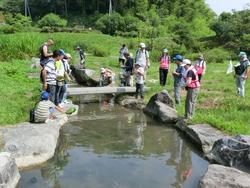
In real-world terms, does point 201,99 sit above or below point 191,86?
below

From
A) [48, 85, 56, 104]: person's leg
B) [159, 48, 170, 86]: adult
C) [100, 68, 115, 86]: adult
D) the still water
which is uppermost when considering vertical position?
[159, 48, 170, 86]: adult

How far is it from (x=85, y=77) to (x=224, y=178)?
1456cm

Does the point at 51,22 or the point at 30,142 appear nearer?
the point at 30,142

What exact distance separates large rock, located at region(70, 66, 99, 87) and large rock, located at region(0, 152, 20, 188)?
1293cm

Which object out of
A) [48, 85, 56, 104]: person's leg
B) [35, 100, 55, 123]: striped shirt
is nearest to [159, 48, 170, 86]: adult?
[48, 85, 56, 104]: person's leg

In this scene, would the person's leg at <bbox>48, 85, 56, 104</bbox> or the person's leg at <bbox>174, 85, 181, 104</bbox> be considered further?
the person's leg at <bbox>174, 85, 181, 104</bbox>

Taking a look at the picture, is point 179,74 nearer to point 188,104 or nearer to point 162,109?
point 162,109

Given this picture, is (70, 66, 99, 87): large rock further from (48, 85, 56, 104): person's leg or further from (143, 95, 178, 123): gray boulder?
(48, 85, 56, 104): person's leg

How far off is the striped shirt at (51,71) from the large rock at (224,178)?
20.2 feet

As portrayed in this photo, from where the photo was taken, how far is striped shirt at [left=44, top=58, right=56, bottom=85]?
1217 centimetres

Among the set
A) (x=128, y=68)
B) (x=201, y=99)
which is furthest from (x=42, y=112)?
(x=128, y=68)

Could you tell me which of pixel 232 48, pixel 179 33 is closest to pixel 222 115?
pixel 232 48

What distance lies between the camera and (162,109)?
13484 millimetres

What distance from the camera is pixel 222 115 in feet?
42.0
